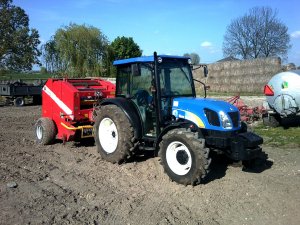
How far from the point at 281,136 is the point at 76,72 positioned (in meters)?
26.3

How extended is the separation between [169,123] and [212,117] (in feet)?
2.79

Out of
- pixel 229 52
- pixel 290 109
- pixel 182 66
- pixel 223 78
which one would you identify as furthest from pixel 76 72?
pixel 182 66

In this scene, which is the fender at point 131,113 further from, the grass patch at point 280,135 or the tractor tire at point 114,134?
the grass patch at point 280,135

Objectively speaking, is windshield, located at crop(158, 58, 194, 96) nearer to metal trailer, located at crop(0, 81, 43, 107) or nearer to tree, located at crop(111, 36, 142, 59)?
metal trailer, located at crop(0, 81, 43, 107)

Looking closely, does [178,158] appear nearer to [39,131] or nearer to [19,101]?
[39,131]

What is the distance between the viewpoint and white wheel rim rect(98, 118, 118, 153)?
26.2 feet

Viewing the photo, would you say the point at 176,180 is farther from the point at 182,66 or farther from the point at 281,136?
the point at 281,136

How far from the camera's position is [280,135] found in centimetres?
1049

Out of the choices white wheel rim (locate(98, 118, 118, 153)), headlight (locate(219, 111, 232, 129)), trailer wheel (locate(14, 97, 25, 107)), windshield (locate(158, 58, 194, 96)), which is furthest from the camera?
trailer wheel (locate(14, 97, 25, 107))

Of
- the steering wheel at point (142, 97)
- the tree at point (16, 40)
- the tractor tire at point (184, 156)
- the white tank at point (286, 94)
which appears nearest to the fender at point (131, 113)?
the steering wheel at point (142, 97)

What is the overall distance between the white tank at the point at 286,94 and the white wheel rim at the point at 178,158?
245 inches

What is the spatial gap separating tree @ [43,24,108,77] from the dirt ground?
2641 cm

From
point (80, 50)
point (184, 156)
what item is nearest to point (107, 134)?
point (184, 156)

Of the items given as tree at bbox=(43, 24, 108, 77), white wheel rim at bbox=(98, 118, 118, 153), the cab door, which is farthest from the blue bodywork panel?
tree at bbox=(43, 24, 108, 77)
